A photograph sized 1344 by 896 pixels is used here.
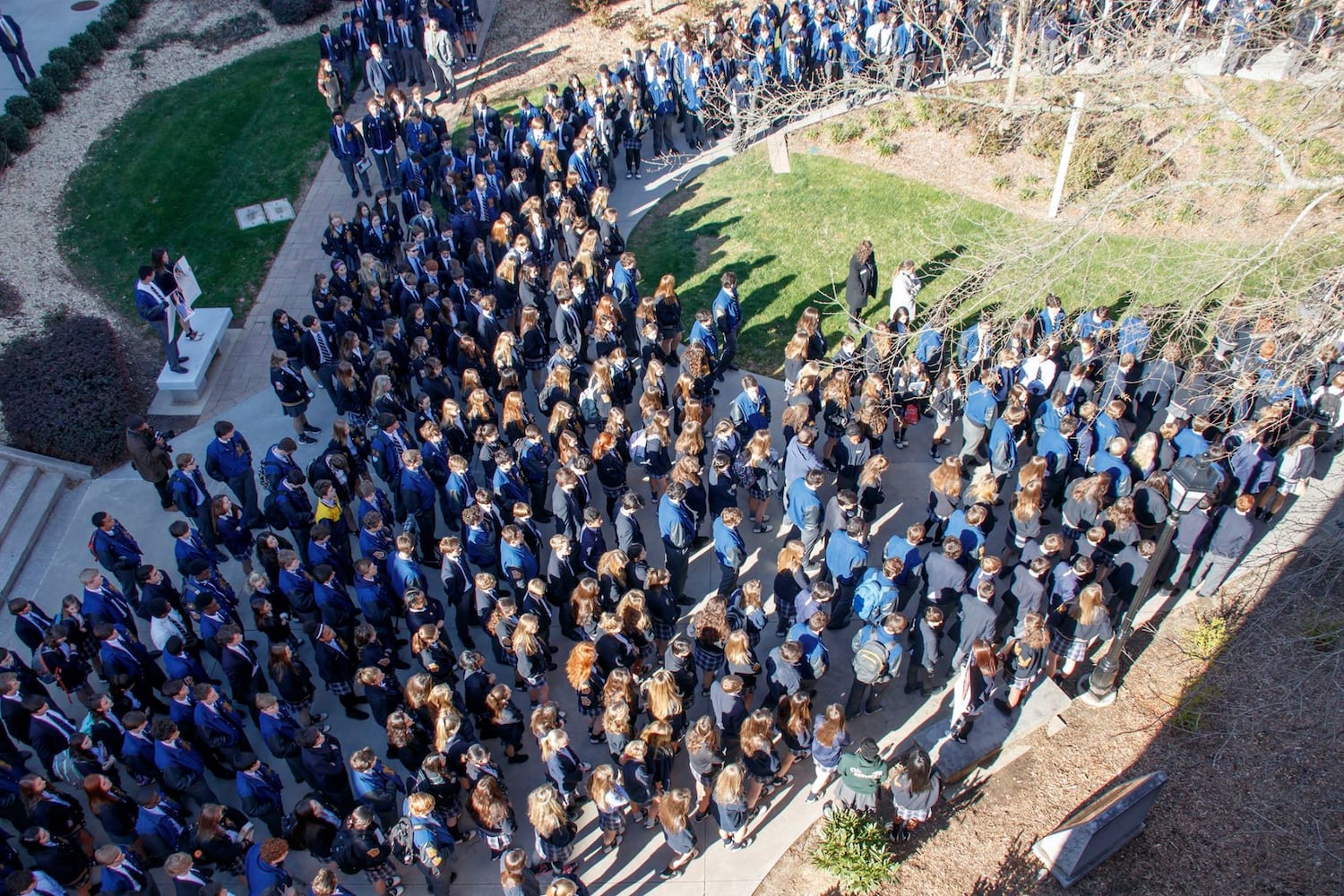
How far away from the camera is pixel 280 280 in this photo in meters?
16.5

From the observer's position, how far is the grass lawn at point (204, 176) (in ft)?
55.1

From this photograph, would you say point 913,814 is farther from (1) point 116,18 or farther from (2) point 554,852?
(1) point 116,18

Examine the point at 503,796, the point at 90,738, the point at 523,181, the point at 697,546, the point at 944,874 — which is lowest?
the point at 944,874

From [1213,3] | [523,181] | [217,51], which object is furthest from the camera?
[217,51]

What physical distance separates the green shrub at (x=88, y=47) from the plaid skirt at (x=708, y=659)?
759 inches

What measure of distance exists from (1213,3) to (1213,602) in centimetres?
1216

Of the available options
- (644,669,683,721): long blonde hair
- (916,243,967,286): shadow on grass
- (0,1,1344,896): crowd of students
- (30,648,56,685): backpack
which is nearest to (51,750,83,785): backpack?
(0,1,1344,896): crowd of students

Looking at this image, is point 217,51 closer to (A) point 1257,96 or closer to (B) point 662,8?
(B) point 662,8

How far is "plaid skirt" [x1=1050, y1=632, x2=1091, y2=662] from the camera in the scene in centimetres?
1016

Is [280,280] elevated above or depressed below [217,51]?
below

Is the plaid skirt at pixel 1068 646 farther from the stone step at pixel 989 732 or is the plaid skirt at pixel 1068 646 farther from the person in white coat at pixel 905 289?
the person in white coat at pixel 905 289

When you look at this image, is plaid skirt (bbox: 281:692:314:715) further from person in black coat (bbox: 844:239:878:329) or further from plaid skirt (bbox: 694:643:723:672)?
person in black coat (bbox: 844:239:878:329)

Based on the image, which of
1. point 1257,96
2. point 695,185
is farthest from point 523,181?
point 1257,96

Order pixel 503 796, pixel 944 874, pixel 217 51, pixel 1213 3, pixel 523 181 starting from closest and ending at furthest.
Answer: pixel 503 796, pixel 944 874, pixel 523 181, pixel 1213 3, pixel 217 51
